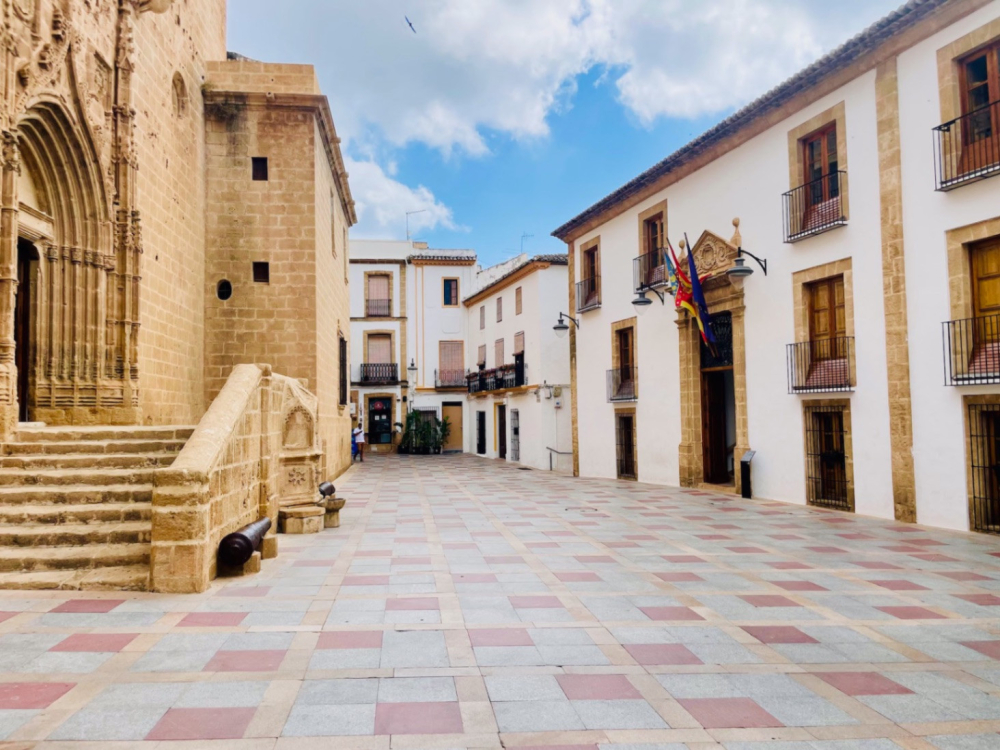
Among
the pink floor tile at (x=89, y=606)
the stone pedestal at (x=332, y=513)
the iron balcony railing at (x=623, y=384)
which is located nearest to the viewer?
the pink floor tile at (x=89, y=606)

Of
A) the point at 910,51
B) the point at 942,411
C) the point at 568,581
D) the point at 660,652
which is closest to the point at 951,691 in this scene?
the point at 660,652

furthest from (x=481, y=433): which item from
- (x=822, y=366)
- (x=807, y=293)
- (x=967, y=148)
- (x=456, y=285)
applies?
(x=967, y=148)

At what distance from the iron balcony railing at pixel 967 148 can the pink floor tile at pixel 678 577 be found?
6.06 meters

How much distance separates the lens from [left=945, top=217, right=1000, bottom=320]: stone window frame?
845 centimetres

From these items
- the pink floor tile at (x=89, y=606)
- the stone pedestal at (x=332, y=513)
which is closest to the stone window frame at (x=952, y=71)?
the stone pedestal at (x=332, y=513)

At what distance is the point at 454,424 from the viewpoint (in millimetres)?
31859

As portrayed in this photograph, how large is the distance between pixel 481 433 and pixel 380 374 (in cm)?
546

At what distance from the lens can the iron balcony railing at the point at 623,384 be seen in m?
16.0

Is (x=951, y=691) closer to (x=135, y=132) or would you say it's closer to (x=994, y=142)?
(x=994, y=142)

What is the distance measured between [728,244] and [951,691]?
33.8 feet

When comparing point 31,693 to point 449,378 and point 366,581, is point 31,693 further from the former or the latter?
point 449,378

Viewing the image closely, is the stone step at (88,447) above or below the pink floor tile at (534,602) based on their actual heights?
above

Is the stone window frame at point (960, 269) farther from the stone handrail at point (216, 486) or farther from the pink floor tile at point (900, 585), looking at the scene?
the stone handrail at point (216, 486)

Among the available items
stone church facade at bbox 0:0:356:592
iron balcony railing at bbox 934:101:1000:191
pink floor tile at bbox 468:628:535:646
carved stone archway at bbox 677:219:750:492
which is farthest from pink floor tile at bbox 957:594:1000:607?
carved stone archway at bbox 677:219:750:492
